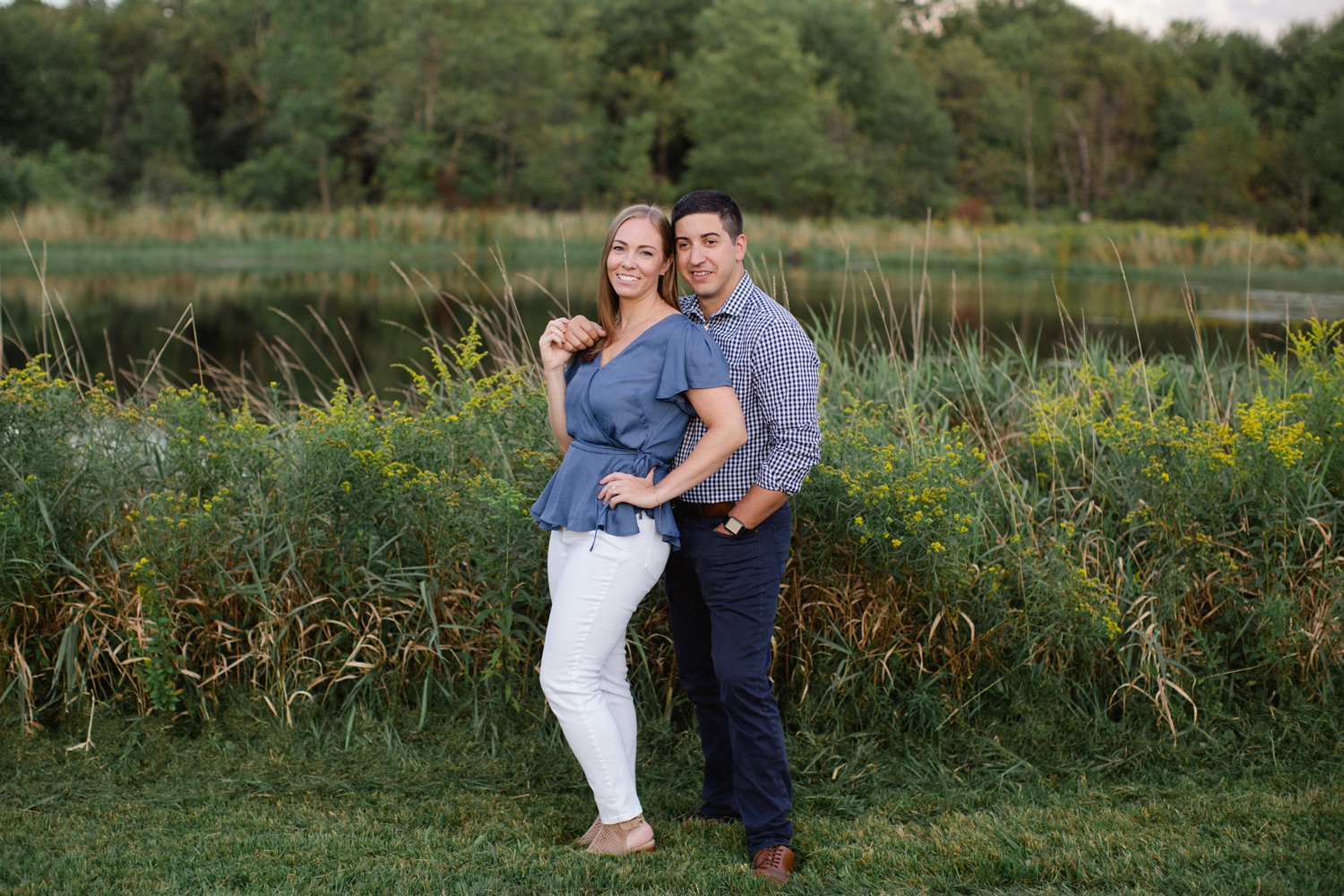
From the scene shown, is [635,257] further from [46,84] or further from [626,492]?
[46,84]

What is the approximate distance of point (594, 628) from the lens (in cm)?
296

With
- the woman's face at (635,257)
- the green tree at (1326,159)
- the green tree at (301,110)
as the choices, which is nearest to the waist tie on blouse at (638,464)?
the woman's face at (635,257)

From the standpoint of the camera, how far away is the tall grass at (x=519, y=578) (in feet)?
13.3

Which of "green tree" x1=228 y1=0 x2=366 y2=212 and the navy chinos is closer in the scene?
the navy chinos

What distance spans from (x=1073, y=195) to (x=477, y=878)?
2014 inches

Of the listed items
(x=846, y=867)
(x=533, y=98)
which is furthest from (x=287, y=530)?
(x=533, y=98)

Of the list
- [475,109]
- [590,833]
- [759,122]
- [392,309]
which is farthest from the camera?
[759,122]

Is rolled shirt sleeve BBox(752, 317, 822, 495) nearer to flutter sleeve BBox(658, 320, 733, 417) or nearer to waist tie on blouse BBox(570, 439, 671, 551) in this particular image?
flutter sleeve BBox(658, 320, 733, 417)

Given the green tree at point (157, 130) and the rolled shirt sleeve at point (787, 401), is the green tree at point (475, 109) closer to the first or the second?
the green tree at point (157, 130)

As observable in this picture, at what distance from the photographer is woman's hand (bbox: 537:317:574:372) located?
3058 millimetres

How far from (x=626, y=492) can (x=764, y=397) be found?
46cm

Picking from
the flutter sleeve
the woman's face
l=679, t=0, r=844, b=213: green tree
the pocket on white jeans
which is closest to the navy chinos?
the pocket on white jeans

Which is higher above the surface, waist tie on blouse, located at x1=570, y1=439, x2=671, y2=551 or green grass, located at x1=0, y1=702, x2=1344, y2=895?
waist tie on blouse, located at x1=570, y1=439, x2=671, y2=551

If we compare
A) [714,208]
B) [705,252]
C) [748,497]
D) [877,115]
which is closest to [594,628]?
[748,497]
